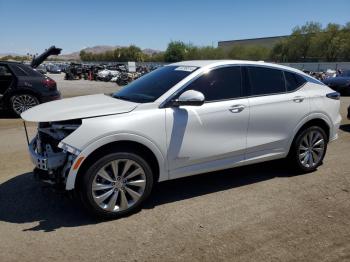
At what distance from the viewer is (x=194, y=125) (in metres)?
4.38

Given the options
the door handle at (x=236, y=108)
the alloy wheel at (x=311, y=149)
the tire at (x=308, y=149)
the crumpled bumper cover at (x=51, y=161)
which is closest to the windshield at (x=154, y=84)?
the door handle at (x=236, y=108)

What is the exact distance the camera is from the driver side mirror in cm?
419

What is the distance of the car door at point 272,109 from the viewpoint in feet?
16.1

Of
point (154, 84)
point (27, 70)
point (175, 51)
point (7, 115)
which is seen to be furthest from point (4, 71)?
point (175, 51)

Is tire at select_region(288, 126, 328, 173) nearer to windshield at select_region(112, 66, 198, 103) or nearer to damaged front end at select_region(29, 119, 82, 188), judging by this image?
windshield at select_region(112, 66, 198, 103)

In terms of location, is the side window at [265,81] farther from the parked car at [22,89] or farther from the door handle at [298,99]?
the parked car at [22,89]

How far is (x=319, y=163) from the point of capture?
5.76 meters

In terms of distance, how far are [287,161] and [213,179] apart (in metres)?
1.14

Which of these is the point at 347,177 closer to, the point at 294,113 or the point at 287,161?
the point at 287,161

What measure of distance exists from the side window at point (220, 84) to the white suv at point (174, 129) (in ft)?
0.04

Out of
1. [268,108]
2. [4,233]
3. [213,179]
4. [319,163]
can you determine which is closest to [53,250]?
[4,233]

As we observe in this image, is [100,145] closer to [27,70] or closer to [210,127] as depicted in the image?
[210,127]

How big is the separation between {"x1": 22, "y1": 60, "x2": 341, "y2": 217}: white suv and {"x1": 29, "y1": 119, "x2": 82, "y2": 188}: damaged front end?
10mm

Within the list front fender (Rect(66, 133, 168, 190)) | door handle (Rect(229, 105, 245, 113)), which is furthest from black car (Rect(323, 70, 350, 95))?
front fender (Rect(66, 133, 168, 190))
